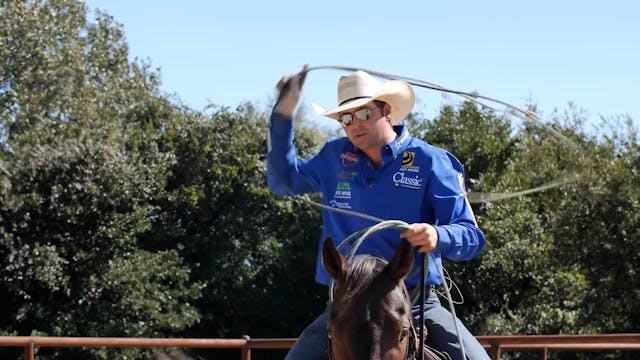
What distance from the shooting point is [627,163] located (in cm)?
1984

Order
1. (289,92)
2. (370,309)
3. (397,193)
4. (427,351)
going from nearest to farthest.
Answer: (370,309) → (427,351) → (397,193) → (289,92)

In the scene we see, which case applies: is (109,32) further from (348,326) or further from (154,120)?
(348,326)

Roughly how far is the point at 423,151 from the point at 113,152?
1809 centimetres

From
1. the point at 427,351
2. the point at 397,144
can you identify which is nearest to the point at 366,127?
the point at 397,144

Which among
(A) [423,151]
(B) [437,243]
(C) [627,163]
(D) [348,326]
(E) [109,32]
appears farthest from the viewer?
(E) [109,32]

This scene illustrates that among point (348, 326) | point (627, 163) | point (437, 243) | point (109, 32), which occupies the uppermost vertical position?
point (109, 32)

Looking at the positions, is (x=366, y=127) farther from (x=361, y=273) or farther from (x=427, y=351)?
(x=427, y=351)

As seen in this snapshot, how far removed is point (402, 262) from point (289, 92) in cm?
117

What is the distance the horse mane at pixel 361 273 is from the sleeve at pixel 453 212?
0.34 meters

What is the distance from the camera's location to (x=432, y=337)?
15.6 ft

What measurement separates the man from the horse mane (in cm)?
52

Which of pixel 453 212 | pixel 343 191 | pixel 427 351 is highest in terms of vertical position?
pixel 343 191

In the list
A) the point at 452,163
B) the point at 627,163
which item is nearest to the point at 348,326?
the point at 452,163

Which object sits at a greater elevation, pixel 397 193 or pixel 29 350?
pixel 397 193
